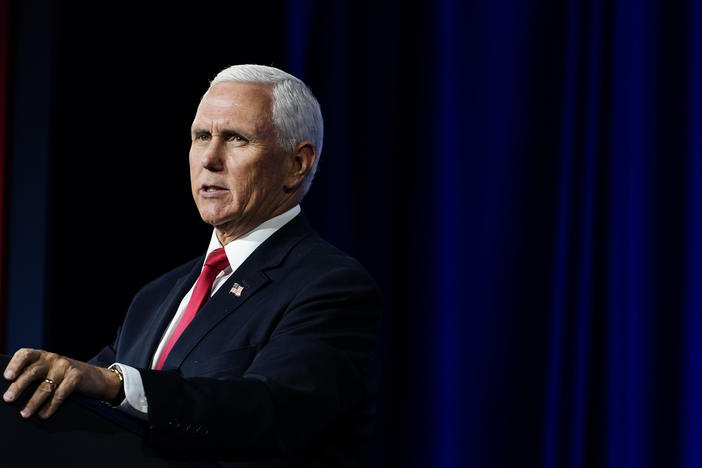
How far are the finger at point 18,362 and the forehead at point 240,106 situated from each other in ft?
2.86

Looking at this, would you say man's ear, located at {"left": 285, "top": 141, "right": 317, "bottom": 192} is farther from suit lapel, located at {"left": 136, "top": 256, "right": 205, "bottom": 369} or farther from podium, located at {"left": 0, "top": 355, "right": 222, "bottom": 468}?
podium, located at {"left": 0, "top": 355, "right": 222, "bottom": 468}

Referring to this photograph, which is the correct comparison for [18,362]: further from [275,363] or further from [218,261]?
[218,261]

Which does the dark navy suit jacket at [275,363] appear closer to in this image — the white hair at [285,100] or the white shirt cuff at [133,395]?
the white shirt cuff at [133,395]

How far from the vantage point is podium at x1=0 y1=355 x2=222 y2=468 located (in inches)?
37.6

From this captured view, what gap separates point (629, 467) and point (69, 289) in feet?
5.41

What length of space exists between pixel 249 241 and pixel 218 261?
0.21 ft

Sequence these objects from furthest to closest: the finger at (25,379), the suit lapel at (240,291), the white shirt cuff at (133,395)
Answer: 1. the suit lapel at (240,291)
2. the white shirt cuff at (133,395)
3. the finger at (25,379)

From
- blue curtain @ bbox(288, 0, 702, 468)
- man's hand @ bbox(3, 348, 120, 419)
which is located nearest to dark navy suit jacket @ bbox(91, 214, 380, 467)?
man's hand @ bbox(3, 348, 120, 419)

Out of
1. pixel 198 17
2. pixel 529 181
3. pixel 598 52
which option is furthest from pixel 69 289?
pixel 598 52

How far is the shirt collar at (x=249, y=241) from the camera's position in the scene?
1733mm

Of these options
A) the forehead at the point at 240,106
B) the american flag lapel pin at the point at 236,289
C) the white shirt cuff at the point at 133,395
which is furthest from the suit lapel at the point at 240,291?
the white shirt cuff at the point at 133,395

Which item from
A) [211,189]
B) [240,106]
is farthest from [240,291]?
[240,106]

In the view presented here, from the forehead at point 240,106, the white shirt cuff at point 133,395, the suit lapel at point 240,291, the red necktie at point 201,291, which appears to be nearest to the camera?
the white shirt cuff at point 133,395

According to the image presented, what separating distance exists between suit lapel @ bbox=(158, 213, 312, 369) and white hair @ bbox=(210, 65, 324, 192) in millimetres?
185
